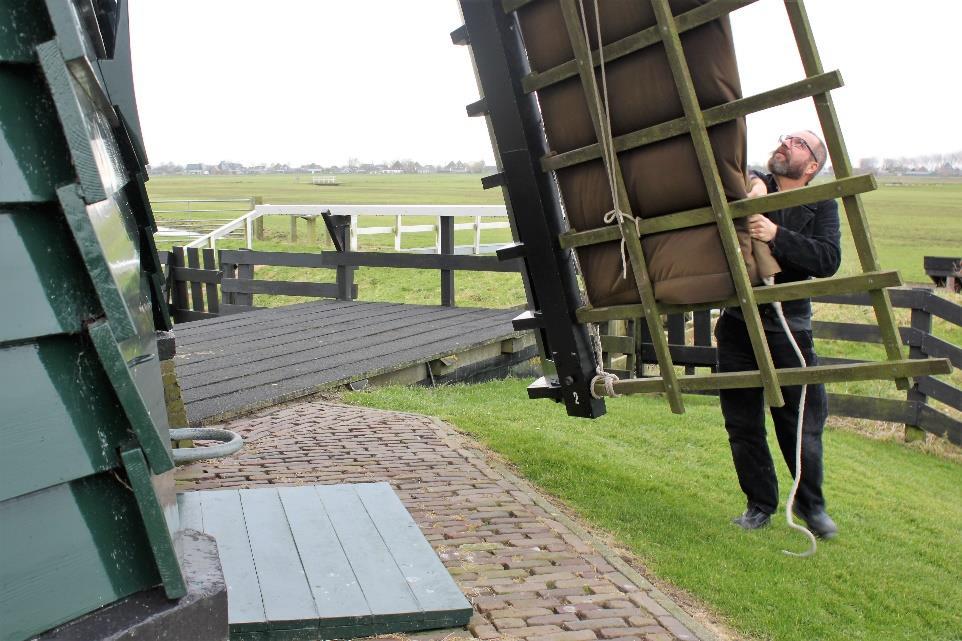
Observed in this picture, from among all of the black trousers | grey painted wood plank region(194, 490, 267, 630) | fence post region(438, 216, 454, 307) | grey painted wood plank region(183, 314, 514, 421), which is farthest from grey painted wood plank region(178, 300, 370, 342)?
the black trousers

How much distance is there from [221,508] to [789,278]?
290cm

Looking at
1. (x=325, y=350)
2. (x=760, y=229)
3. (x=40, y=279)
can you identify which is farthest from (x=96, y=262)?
(x=325, y=350)

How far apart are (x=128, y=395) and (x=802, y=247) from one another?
11.4ft

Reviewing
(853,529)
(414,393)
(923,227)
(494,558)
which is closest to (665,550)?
(494,558)

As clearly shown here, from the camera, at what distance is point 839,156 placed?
11.4ft

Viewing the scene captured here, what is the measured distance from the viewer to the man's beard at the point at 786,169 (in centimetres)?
445

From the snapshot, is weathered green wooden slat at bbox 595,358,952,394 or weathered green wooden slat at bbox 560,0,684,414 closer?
weathered green wooden slat at bbox 595,358,952,394

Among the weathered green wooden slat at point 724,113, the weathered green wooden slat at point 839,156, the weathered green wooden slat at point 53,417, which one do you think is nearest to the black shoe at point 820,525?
the weathered green wooden slat at point 839,156

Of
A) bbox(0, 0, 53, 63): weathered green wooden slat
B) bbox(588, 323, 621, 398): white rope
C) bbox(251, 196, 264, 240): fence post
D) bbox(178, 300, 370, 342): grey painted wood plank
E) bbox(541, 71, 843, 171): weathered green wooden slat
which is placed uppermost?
bbox(251, 196, 264, 240): fence post

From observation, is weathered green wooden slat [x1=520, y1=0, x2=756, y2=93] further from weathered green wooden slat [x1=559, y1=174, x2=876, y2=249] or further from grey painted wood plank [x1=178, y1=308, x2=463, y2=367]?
grey painted wood plank [x1=178, y1=308, x2=463, y2=367]

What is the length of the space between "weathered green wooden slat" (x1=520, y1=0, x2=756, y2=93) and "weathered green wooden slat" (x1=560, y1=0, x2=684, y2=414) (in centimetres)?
7

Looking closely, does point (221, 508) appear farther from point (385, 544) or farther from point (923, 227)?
point (923, 227)

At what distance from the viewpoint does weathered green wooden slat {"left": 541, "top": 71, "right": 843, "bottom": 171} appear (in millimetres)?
3352

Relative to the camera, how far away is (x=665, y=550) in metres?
4.55
